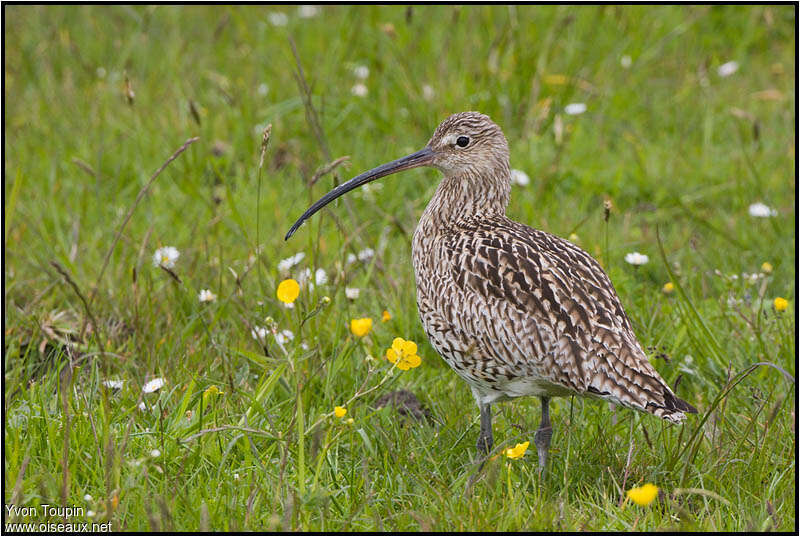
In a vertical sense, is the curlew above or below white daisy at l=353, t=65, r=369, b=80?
below

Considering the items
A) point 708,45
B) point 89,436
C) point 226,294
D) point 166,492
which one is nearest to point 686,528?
point 166,492

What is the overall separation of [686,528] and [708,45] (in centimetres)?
616

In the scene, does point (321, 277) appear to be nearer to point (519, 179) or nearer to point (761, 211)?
point (519, 179)

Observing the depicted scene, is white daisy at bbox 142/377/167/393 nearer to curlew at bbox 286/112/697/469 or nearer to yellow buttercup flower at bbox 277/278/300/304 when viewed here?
yellow buttercup flower at bbox 277/278/300/304

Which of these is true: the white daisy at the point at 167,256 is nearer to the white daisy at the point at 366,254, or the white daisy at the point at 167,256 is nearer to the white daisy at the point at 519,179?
the white daisy at the point at 366,254

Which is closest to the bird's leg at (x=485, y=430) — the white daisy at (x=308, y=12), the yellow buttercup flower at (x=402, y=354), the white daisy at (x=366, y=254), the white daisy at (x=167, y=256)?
the yellow buttercup flower at (x=402, y=354)

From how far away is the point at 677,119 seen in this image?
8.27 metres

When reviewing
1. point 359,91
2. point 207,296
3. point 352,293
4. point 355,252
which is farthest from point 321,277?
point 359,91

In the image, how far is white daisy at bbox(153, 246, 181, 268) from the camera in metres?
5.93

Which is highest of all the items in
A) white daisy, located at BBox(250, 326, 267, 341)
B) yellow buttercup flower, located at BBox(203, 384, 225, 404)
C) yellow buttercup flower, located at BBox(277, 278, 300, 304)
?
yellow buttercup flower, located at BBox(277, 278, 300, 304)

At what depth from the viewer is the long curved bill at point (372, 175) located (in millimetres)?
5250

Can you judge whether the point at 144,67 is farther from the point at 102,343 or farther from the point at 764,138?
Answer: the point at 764,138

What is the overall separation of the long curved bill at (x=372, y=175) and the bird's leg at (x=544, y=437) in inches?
56.6

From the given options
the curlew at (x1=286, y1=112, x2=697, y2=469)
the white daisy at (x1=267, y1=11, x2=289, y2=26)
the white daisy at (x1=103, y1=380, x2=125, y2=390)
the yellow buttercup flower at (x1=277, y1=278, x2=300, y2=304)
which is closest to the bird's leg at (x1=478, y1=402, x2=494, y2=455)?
the curlew at (x1=286, y1=112, x2=697, y2=469)
